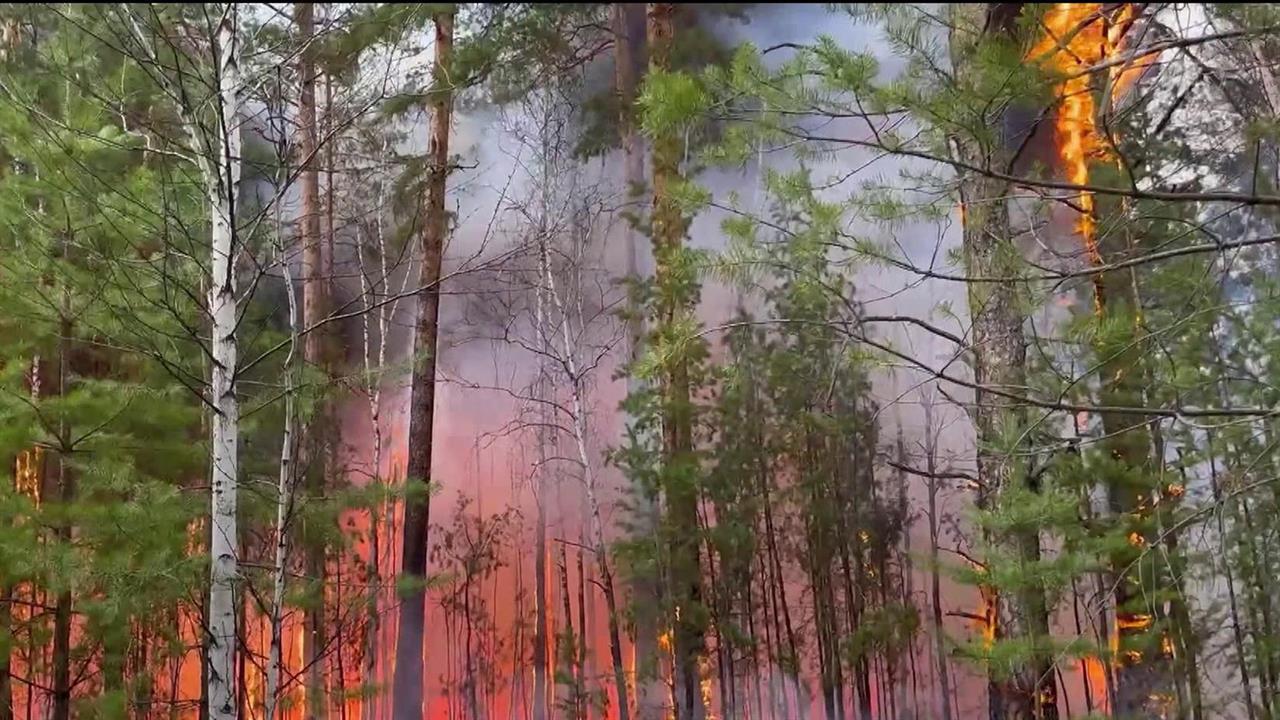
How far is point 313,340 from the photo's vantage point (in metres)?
4.60

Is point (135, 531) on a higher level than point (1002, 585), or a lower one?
higher

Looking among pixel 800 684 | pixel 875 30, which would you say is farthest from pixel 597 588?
pixel 875 30

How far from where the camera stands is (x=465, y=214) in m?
4.56

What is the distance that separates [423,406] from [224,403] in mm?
1465

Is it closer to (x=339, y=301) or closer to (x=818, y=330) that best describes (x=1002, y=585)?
(x=818, y=330)

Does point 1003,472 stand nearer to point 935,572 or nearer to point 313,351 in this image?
point 935,572

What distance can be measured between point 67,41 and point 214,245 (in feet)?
3.21

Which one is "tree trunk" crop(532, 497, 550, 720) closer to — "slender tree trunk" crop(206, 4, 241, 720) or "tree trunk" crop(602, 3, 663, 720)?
"tree trunk" crop(602, 3, 663, 720)

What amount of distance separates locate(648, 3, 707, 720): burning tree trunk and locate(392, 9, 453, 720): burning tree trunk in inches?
41.6

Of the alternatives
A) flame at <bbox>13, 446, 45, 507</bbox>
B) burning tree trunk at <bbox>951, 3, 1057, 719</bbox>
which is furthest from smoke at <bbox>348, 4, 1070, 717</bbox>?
flame at <bbox>13, 446, 45, 507</bbox>

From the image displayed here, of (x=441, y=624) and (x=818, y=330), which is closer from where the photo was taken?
(x=818, y=330)

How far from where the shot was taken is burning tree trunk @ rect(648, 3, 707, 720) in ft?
13.0

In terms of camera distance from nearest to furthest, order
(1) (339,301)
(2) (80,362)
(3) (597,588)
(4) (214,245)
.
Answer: (4) (214,245)
(3) (597,588)
(2) (80,362)
(1) (339,301)

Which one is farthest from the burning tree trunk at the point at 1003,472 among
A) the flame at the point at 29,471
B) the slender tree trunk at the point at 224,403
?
the flame at the point at 29,471
